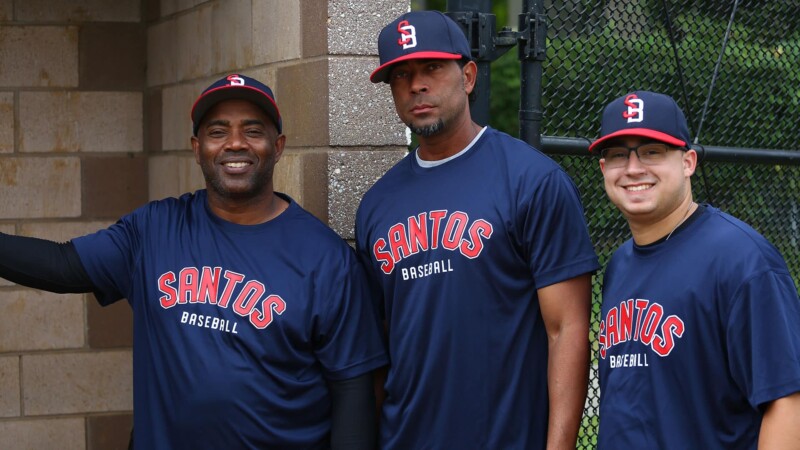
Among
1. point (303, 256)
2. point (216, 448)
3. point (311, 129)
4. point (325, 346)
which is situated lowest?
Answer: point (216, 448)

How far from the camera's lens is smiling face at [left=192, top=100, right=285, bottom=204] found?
340 centimetres

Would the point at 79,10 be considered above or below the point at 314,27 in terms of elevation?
above

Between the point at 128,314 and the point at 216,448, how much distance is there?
80.5 inches

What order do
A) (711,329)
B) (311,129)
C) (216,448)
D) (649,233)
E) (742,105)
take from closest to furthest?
(711,329), (649,233), (216,448), (311,129), (742,105)

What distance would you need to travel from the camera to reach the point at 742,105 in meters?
4.85

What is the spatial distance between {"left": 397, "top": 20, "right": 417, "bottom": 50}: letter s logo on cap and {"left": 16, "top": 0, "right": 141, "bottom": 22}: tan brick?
87.6 inches

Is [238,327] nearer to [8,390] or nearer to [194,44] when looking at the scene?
[194,44]

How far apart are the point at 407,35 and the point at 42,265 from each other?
128 cm

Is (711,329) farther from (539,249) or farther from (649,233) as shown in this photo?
(539,249)

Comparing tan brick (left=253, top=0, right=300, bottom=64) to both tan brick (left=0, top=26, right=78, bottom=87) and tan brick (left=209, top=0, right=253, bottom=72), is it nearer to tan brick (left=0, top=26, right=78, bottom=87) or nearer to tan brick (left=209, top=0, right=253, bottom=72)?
tan brick (left=209, top=0, right=253, bottom=72)

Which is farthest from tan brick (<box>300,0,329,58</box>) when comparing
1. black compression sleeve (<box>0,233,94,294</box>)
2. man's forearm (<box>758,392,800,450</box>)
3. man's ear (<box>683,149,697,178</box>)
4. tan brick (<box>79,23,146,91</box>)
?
man's forearm (<box>758,392,800,450</box>)

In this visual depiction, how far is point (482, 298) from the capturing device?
3.13 metres

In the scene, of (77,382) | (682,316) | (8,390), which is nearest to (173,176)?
(77,382)

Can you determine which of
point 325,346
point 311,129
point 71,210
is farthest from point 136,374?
point 71,210
